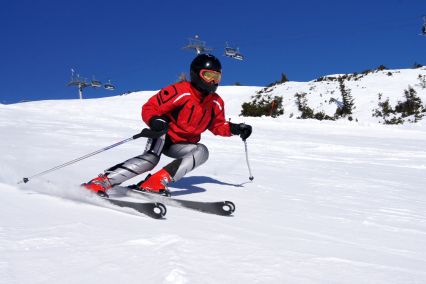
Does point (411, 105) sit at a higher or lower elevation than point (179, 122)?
higher

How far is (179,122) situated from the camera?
13.3 feet

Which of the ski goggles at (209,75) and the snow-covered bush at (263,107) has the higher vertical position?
the snow-covered bush at (263,107)

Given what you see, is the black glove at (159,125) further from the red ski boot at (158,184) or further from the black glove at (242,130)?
the black glove at (242,130)

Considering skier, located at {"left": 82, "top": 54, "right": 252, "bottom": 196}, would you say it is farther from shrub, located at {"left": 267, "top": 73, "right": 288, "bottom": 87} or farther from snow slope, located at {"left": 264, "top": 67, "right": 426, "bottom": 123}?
shrub, located at {"left": 267, "top": 73, "right": 288, "bottom": 87}

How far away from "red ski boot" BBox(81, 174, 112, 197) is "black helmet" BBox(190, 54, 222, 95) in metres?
1.26

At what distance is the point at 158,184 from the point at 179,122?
0.68 m

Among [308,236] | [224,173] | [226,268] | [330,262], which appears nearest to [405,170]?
[224,173]

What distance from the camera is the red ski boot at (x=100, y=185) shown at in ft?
11.0

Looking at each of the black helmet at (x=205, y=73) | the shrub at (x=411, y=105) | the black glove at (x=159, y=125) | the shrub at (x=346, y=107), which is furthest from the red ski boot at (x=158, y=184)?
the shrub at (x=346, y=107)

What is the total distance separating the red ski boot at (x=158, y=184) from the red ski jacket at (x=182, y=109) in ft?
1.58

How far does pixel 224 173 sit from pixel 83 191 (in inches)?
120

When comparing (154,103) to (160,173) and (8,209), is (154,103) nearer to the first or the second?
(160,173)

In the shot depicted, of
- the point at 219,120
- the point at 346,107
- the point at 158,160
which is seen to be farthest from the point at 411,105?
the point at 158,160

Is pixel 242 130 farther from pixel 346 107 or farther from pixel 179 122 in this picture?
pixel 346 107
